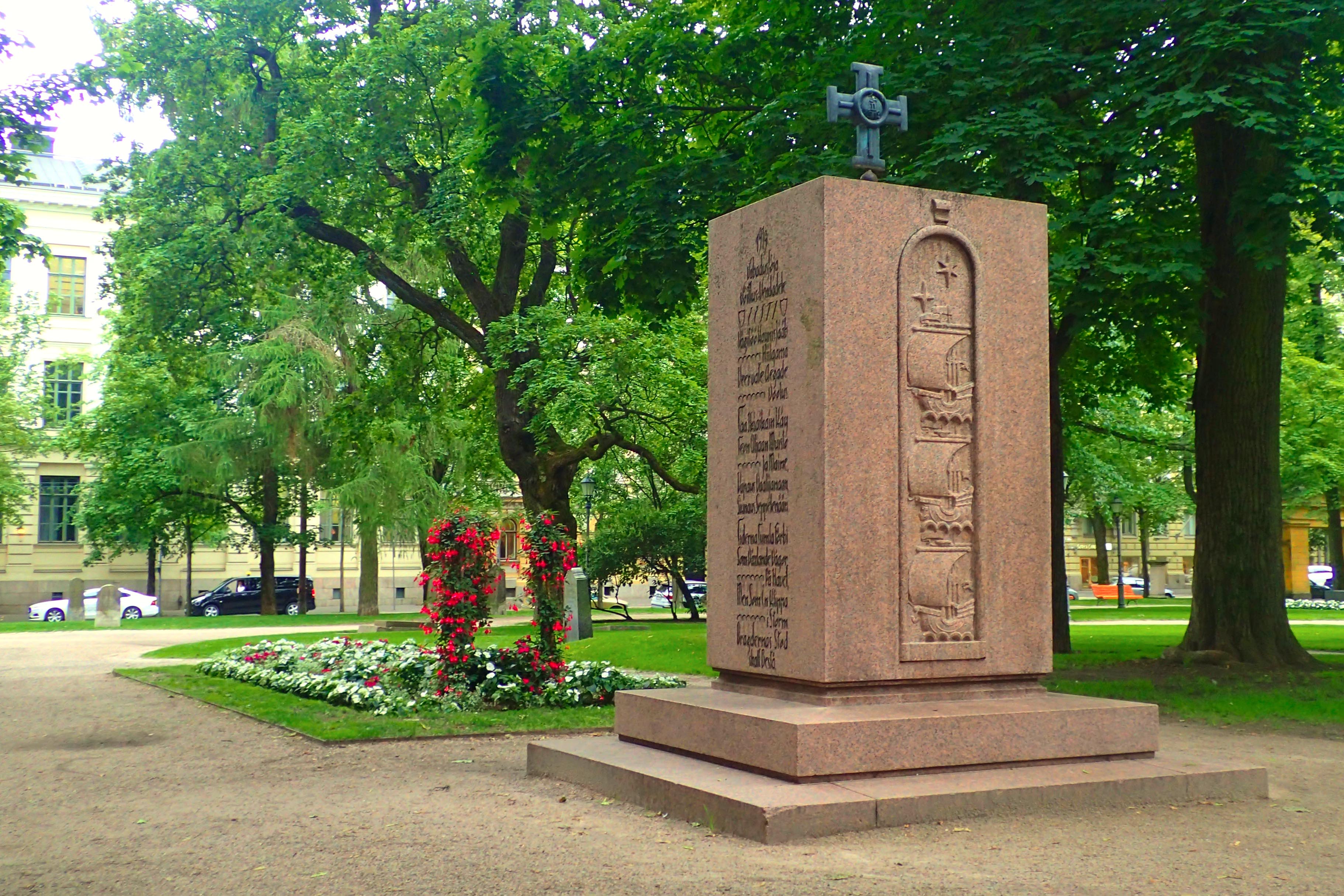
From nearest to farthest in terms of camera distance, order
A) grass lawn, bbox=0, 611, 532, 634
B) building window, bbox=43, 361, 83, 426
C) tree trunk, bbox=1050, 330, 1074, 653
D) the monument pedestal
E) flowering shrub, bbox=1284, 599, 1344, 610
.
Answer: the monument pedestal < tree trunk, bbox=1050, 330, 1074, 653 < grass lawn, bbox=0, 611, 532, 634 < flowering shrub, bbox=1284, 599, 1344, 610 < building window, bbox=43, 361, 83, 426

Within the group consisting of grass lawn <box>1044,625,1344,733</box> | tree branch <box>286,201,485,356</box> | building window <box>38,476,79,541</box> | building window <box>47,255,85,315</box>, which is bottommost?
grass lawn <box>1044,625,1344,733</box>

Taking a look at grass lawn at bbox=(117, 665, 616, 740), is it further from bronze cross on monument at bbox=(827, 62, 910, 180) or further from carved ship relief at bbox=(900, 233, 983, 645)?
bronze cross on monument at bbox=(827, 62, 910, 180)

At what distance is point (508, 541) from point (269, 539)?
912 inches

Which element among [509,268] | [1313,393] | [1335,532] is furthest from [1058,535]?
[1335,532]

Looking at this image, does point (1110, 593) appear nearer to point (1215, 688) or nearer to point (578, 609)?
point (578, 609)

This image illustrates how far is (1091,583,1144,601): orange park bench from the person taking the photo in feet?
192

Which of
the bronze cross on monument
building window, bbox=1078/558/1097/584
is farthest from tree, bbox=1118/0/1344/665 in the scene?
building window, bbox=1078/558/1097/584

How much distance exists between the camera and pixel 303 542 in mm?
46438

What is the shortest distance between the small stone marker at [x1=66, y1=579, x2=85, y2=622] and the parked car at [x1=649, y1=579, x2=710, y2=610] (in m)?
19.4

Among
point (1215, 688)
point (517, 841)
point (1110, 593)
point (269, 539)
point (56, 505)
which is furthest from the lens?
point (1110, 593)

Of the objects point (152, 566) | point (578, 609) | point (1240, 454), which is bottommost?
point (578, 609)

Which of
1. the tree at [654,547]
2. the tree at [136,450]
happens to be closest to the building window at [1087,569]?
the tree at [654,547]

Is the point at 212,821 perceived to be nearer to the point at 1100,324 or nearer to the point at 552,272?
the point at 1100,324

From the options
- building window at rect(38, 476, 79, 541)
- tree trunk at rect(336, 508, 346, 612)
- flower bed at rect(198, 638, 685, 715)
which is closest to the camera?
flower bed at rect(198, 638, 685, 715)
